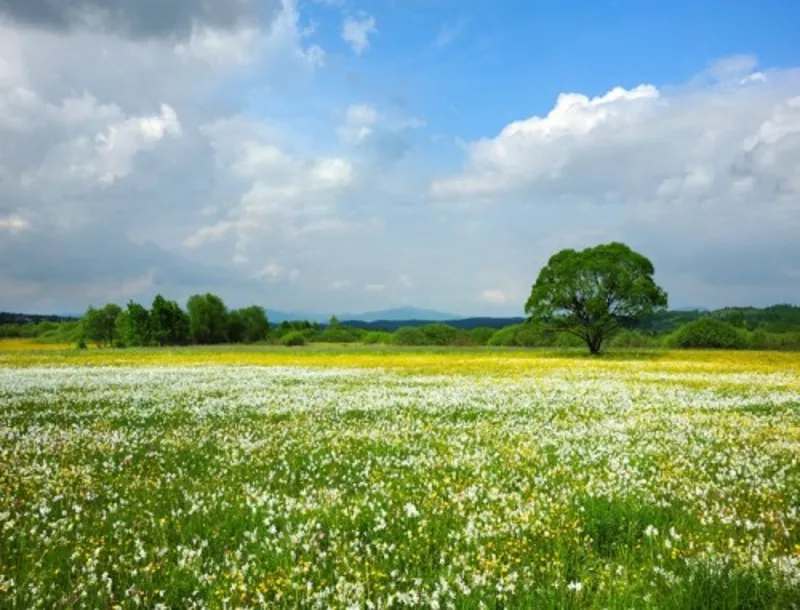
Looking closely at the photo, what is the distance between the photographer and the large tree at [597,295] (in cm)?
5572

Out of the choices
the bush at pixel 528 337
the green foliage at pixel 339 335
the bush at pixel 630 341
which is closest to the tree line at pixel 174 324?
the green foliage at pixel 339 335

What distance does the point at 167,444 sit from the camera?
Answer: 12.5 m

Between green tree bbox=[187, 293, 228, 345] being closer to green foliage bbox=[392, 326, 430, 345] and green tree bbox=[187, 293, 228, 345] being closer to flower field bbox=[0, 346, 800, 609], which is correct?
green foliage bbox=[392, 326, 430, 345]

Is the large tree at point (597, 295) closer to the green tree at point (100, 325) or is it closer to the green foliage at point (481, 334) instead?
the green foliage at point (481, 334)

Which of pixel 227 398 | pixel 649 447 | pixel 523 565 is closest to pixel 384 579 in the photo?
pixel 523 565

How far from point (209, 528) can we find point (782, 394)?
22512 millimetres

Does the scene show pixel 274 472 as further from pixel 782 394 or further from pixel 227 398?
pixel 782 394

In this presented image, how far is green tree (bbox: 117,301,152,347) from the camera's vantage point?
392ft

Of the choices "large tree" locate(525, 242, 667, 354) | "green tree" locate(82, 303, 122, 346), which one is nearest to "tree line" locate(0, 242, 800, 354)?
A: "large tree" locate(525, 242, 667, 354)

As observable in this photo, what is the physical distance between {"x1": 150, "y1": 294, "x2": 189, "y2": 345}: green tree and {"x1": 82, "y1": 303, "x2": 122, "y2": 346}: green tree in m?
22.0

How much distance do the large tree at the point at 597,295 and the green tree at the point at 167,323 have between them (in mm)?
88249

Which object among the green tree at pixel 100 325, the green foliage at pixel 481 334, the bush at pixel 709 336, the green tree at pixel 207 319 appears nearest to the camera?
the bush at pixel 709 336

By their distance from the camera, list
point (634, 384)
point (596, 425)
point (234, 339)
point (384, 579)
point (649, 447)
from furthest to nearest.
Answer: point (234, 339) < point (634, 384) < point (596, 425) < point (649, 447) < point (384, 579)

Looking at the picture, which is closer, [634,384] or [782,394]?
[782,394]
